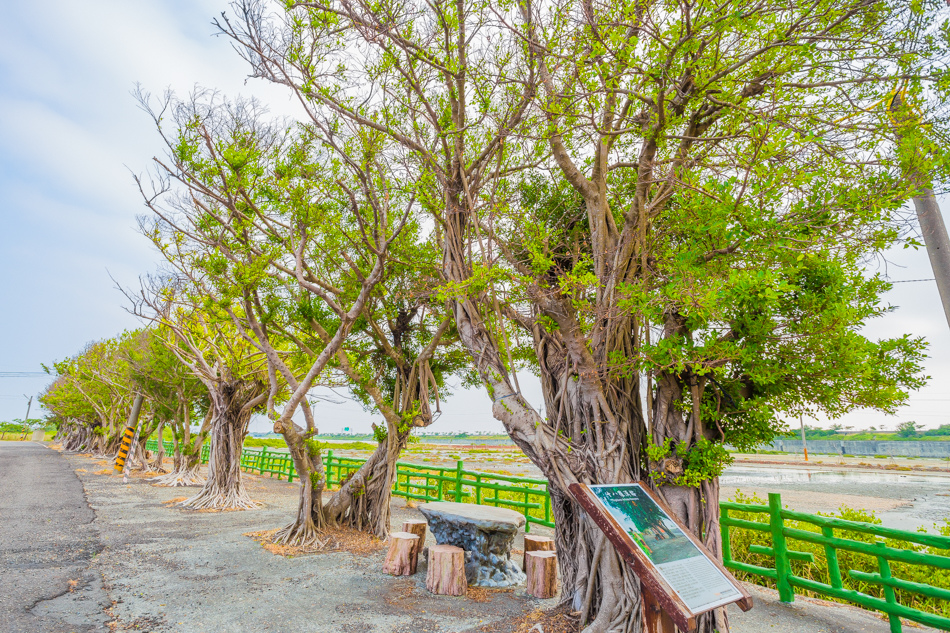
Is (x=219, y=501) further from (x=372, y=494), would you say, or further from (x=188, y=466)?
(x=188, y=466)

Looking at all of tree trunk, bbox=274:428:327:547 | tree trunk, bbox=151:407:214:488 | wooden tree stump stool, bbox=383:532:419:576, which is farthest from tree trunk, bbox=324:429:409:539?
tree trunk, bbox=151:407:214:488

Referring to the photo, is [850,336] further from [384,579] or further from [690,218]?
[384,579]

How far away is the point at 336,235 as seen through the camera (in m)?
6.75

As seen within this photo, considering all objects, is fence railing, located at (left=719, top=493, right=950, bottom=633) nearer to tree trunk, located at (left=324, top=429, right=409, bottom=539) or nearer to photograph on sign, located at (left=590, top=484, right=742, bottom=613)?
photograph on sign, located at (left=590, top=484, right=742, bottom=613)

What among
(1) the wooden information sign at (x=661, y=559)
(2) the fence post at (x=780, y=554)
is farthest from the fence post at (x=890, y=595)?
(1) the wooden information sign at (x=661, y=559)

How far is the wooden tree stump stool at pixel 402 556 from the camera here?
5.76 meters

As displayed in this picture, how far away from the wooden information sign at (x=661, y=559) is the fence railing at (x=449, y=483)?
3.11 metres

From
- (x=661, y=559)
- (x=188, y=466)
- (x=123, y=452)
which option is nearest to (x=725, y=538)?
Answer: (x=661, y=559)

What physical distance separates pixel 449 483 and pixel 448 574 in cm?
746

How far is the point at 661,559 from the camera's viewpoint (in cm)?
287

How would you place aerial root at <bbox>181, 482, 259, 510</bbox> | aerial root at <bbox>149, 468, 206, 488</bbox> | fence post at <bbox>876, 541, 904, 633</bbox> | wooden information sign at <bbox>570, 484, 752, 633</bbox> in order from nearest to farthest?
wooden information sign at <bbox>570, 484, 752, 633</bbox>, fence post at <bbox>876, 541, 904, 633</bbox>, aerial root at <bbox>181, 482, 259, 510</bbox>, aerial root at <bbox>149, 468, 206, 488</bbox>

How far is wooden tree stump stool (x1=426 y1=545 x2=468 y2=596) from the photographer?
5.10 metres

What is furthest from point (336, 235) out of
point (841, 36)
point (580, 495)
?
point (841, 36)

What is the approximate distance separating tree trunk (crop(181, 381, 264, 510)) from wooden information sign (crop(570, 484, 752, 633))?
969cm
